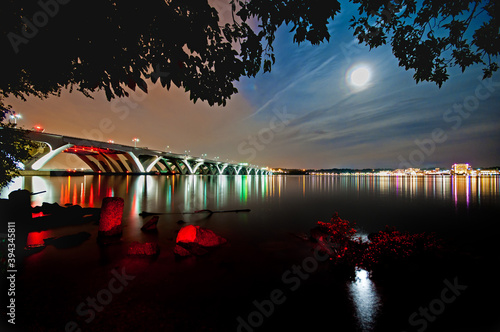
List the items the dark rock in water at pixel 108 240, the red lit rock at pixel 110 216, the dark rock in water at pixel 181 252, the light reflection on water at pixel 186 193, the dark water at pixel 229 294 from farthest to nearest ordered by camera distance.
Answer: the light reflection on water at pixel 186 193
the red lit rock at pixel 110 216
the dark rock in water at pixel 108 240
the dark rock in water at pixel 181 252
the dark water at pixel 229 294

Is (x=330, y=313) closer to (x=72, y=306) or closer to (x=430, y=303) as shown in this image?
(x=430, y=303)

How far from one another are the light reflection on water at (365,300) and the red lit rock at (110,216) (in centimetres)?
888

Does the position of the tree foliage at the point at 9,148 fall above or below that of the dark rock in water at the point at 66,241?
above

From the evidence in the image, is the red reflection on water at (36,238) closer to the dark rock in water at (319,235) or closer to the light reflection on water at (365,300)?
the light reflection on water at (365,300)

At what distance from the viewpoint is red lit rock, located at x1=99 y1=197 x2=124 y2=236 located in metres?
8.45

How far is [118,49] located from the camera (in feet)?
14.4

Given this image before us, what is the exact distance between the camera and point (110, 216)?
867cm

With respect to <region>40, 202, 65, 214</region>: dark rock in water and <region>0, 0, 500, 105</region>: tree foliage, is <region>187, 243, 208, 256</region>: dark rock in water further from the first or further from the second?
<region>40, 202, 65, 214</region>: dark rock in water

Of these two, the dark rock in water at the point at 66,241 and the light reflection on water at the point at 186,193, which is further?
the light reflection on water at the point at 186,193

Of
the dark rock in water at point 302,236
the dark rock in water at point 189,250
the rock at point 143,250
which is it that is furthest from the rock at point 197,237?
the dark rock in water at point 302,236

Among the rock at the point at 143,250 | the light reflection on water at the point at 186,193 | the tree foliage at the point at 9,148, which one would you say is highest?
the tree foliage at the point at 9,148

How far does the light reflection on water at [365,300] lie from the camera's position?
13.1ft

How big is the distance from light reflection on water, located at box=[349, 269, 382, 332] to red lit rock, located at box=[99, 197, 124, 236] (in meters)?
8.88

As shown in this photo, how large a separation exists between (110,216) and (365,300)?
951cm
